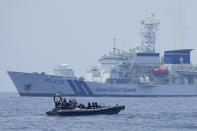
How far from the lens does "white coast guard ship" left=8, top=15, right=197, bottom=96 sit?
11281 cm

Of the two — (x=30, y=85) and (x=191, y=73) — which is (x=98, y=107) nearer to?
(x=30, y=85)

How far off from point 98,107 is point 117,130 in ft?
40.6

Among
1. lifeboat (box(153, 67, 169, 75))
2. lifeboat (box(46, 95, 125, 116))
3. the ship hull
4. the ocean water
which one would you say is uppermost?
lifeboat (box(153, 67, 169, 75))

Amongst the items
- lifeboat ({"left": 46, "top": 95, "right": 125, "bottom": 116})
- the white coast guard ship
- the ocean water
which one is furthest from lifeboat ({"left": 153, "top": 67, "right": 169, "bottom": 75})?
lifeboat ({"left": 46, "top": 95, "right": 125, "bottom": 116})

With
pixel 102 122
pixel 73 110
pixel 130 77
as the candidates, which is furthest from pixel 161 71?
pixel 102 122

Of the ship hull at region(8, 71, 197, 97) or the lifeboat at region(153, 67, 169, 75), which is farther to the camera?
the lifeboat at region(153, 67, 169, 75)

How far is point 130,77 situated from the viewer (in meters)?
117

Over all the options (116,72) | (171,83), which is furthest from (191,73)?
(116,72)

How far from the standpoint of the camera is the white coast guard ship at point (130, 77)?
113m

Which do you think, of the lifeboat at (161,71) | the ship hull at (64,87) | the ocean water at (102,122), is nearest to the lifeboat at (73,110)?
the ocean water at (102,122)

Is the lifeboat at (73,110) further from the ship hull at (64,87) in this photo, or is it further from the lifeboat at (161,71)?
the lifeboat at (161,71)

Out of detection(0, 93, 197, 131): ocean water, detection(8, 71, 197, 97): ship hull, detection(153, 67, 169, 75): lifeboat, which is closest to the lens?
detection(0, 93, 197, 131): ocean water

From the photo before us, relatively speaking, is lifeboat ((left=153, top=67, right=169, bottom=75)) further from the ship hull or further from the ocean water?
the ocean water

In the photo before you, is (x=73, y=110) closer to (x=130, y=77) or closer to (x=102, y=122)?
(x=102, y=122)
